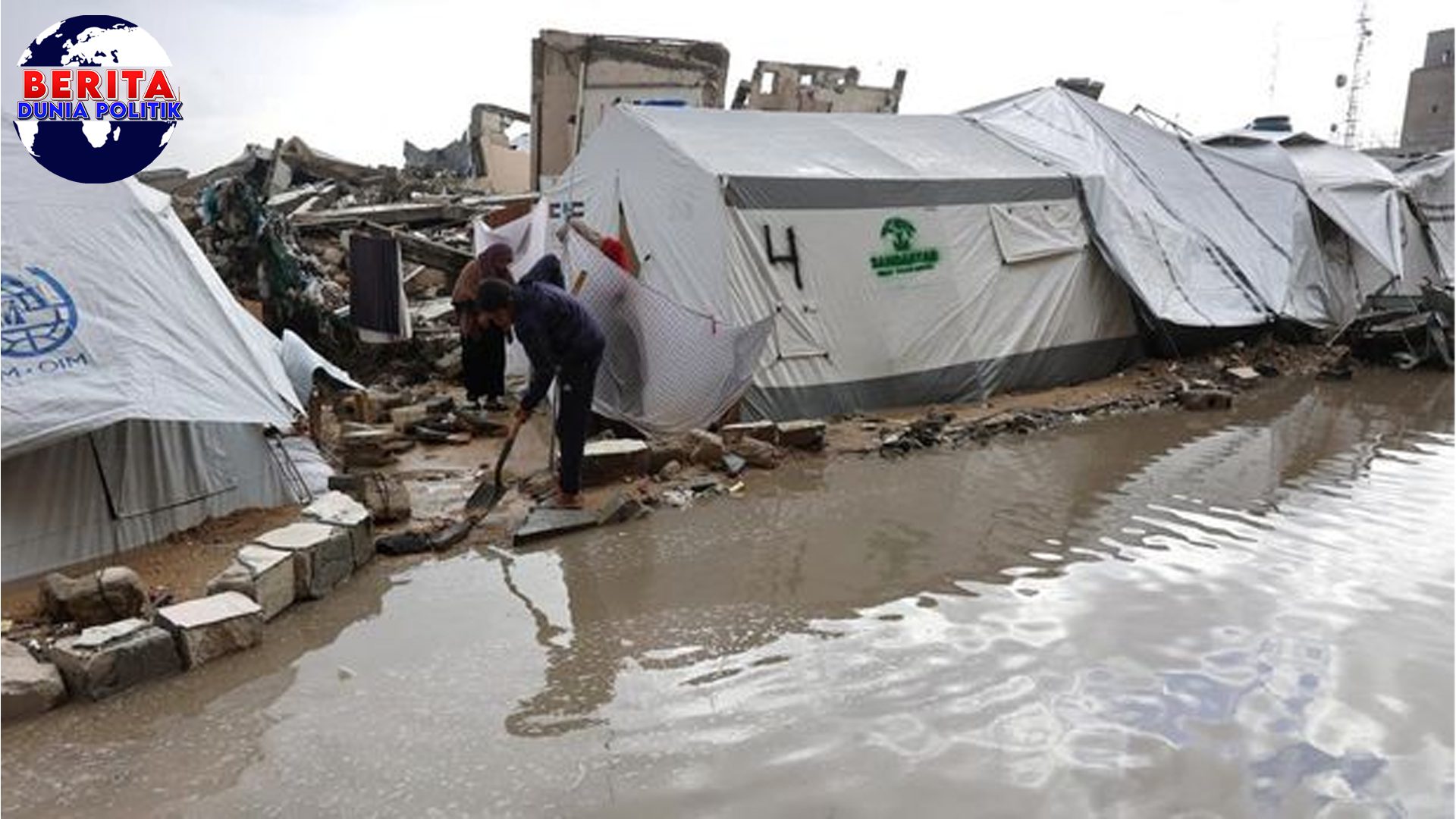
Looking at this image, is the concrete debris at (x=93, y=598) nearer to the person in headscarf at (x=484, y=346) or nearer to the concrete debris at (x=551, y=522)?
the concrete debris at (x=551, y=522)

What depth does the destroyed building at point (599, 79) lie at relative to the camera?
14477 mm

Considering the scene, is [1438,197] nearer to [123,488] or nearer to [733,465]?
[733,465]

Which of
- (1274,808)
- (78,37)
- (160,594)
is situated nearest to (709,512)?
(160,594)

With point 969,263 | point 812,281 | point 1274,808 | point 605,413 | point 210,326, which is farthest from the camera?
point 969,263

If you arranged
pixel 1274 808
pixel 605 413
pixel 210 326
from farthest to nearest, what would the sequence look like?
pixel 605 413 < pixel 210 326 < pixel 1274 808

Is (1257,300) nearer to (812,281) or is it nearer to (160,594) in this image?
(812,281)

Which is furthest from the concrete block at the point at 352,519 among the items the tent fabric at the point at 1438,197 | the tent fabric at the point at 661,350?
the tent fabric at the point at 1438,197

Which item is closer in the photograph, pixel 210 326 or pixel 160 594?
pixel 160 594

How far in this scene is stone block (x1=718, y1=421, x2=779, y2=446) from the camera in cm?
700

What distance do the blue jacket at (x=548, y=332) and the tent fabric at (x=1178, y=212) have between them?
6376 mm

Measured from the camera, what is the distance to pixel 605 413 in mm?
7355

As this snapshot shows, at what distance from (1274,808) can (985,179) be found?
281 inches

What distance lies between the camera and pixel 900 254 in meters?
8.51

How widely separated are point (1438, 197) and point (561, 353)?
601 inches
